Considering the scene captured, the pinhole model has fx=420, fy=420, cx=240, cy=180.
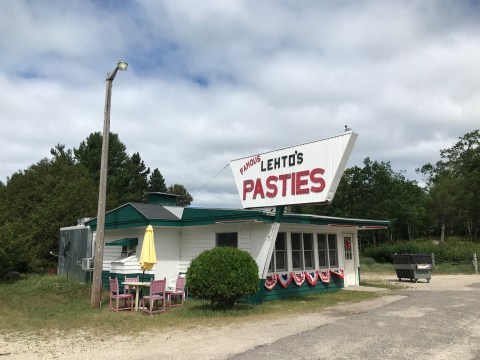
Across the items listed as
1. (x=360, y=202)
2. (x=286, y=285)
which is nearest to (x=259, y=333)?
(x=286, y=285)

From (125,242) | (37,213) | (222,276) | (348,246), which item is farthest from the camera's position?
(37,213)

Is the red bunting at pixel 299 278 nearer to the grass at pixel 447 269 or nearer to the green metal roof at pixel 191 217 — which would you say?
the green metal roof at pixel 191 217

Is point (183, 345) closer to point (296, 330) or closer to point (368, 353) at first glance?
point (296, 330)

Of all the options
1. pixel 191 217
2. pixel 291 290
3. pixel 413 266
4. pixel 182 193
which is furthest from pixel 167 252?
pixel 182 193

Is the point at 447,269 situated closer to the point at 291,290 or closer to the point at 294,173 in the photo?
the point at 291,290

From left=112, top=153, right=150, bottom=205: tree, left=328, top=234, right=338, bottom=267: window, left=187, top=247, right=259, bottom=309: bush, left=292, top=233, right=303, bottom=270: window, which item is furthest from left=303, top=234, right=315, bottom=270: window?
left=112, top=153, right=150, bottom=205: tree

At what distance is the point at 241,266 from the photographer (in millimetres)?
10789

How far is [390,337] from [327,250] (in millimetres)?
8894

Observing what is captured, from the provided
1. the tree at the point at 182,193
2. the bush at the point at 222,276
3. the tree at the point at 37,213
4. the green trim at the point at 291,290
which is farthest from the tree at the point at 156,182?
the bush at the point at 222,276

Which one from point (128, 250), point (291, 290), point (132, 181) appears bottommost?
point (291, 290)

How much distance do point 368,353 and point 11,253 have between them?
17723mm

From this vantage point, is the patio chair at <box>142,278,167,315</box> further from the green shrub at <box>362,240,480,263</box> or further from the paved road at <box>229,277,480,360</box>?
the green shrub at <box>362,240,480,263</box>

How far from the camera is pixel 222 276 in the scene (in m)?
10.5

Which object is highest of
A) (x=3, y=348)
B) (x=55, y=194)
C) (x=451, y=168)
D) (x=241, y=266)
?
(x=451, y=168)
